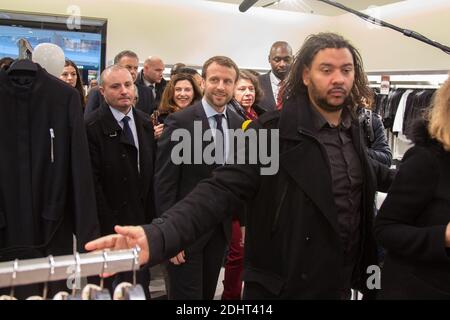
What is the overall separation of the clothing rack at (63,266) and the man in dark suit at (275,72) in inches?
102

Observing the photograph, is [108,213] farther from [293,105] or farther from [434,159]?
[434,159]

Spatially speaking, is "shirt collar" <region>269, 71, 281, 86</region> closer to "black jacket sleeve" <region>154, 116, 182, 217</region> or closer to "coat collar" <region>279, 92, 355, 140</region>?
"black jacket sleeve" <region>154, 116, 182, 217</region>

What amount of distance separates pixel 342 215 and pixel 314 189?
5.8 inches

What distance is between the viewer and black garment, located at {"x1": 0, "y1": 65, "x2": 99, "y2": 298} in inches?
65.1

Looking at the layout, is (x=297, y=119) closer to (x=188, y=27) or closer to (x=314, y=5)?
(x=188, y=27)

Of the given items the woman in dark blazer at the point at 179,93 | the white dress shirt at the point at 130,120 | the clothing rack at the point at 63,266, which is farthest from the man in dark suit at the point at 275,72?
the clothing rack at the point at 63,266

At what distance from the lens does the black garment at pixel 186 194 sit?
2.32 meters

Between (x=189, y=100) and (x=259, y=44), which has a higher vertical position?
(x=259, y=44)

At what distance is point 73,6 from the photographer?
6.34m

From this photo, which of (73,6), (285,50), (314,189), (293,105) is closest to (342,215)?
(314,189)

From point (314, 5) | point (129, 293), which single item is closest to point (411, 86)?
point (314, 5)

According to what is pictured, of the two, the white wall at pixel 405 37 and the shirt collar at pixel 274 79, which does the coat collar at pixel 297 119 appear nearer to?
the shirt collar at pixel 274 79

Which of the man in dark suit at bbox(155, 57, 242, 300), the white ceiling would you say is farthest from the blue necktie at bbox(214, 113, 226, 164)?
the white ceiling
